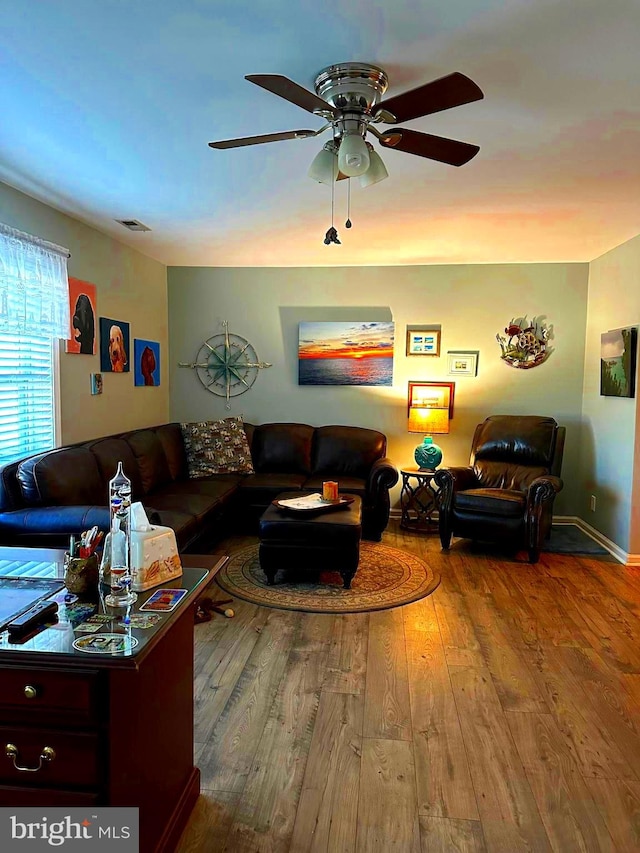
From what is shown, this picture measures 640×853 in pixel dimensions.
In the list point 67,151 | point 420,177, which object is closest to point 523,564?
point 420,177

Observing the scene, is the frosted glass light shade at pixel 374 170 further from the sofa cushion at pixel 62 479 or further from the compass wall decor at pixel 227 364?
the compass wall decor at pixel 227 364

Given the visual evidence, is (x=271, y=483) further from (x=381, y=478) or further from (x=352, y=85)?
(x=352, y=85)

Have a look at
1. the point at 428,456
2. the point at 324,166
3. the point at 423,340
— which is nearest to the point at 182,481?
the point at 428,456

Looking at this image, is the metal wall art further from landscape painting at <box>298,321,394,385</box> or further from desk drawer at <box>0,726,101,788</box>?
desk drawer at <box>0,726,101,788</box>

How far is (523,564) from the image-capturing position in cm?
425

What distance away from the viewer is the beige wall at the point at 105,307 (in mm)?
3607

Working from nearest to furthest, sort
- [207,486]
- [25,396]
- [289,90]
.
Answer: [289,90], [25,396], [207,486]

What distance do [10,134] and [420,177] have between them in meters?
2.05

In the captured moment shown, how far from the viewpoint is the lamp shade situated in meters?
5.09

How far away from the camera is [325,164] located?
2.23 metres

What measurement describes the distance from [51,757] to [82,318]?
3.38 metres

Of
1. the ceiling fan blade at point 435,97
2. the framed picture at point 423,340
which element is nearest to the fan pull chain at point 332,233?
the ceiling fan blade at point 435,97

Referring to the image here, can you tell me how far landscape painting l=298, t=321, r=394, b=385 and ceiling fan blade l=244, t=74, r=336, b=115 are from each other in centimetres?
358

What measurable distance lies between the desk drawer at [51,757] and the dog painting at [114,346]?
3455 millimetres
